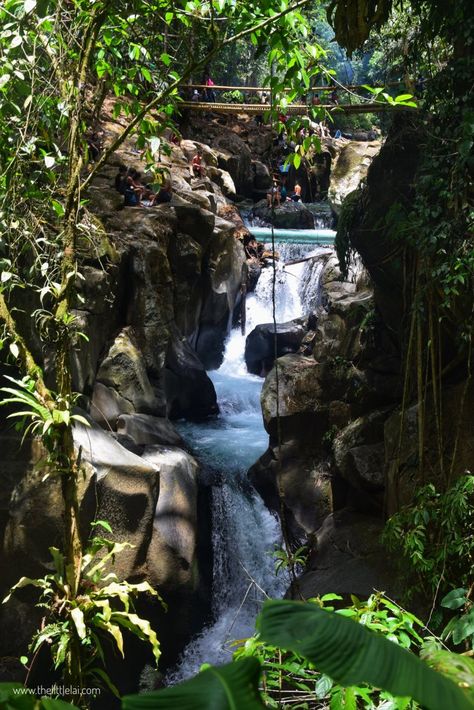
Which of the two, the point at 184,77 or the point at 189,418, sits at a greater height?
the point at 184,77

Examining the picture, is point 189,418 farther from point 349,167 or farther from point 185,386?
point 349,167

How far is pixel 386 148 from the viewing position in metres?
6.22

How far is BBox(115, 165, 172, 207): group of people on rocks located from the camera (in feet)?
32.4

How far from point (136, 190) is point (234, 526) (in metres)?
5.53

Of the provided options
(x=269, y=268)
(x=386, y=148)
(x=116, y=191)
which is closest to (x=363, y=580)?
(x=386, y=148)

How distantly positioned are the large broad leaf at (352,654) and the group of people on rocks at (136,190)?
29.4 feet

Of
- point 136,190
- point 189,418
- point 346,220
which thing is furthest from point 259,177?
point 346,220

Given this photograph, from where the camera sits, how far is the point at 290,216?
1716cm

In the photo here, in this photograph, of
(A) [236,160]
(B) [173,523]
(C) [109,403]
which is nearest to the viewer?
(B) [173,523]

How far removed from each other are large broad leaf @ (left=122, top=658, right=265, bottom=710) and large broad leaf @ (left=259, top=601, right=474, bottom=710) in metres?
0.07

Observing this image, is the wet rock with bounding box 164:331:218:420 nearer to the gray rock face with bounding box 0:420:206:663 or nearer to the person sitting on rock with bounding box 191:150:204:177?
the gray rock face with bounding box 0:420:206:663

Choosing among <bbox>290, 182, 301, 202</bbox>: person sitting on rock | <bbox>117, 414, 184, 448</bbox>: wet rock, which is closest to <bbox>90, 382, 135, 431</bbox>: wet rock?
<bbox>117, 414, 184, 448</bbox>: wet rock

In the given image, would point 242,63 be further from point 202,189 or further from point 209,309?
point 209,309

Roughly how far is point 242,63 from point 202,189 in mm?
13738
